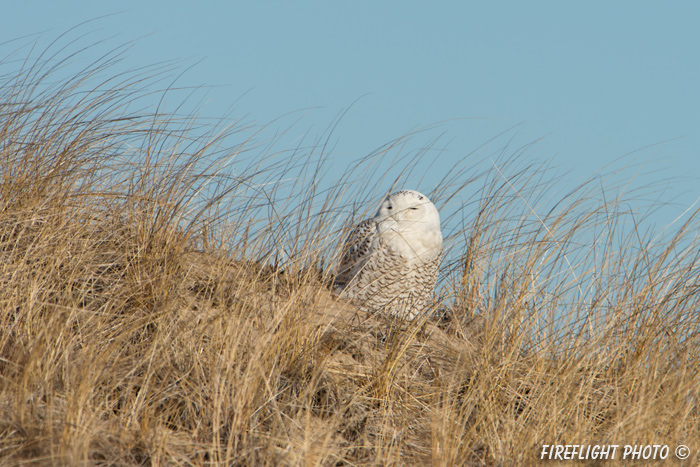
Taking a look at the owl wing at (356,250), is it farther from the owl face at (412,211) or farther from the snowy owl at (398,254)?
the owl face at (412,211)

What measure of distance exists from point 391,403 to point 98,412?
3.85 ft

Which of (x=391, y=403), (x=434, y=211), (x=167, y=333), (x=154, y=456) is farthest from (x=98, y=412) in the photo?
(x=434, y=211)

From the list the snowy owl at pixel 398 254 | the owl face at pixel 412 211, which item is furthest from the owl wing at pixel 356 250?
the owl face at pixel 412 211

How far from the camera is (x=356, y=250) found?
4285 millimetres

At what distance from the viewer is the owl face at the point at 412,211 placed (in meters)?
4.14

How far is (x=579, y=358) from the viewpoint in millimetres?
3518

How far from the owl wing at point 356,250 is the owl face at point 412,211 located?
4.3 inches

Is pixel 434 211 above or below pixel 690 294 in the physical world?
above

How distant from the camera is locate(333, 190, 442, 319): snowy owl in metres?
4.12

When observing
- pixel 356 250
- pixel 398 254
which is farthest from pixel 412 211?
pixel 356 250

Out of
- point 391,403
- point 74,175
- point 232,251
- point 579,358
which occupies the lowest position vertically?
point 391,403

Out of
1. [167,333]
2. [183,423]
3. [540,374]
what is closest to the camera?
[183,423]

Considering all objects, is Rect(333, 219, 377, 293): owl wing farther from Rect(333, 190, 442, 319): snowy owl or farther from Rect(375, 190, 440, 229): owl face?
Rect(375, 190, 440, 229): owl face

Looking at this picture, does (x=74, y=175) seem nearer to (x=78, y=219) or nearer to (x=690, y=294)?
(x=78, y=219)
